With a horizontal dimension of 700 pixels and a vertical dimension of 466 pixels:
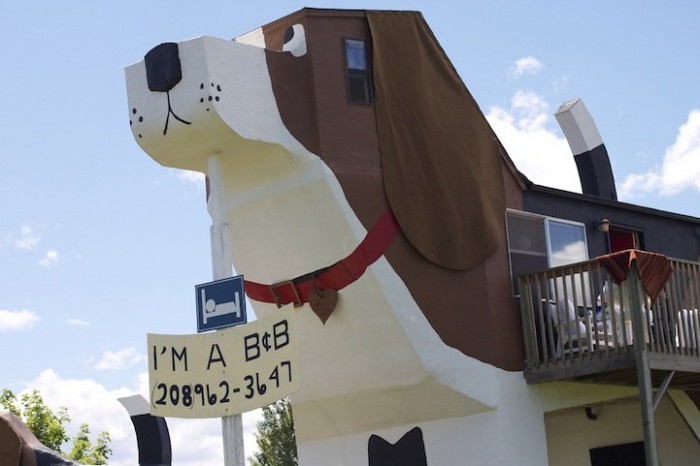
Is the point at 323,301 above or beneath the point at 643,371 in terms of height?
above

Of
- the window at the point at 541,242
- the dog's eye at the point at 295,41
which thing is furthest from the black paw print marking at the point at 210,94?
the window at the point at 541,242

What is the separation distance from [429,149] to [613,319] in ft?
10.3

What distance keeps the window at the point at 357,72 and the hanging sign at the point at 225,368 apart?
4.76 metres

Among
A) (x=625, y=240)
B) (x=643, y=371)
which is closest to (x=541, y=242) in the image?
(x=625, y=240)

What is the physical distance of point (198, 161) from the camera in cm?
1659

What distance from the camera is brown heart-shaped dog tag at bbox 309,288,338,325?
1689 cm

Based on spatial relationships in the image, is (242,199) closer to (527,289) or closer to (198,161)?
(198,161)

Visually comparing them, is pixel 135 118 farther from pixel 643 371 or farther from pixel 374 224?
pixel 643 371

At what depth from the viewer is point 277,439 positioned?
47.4m

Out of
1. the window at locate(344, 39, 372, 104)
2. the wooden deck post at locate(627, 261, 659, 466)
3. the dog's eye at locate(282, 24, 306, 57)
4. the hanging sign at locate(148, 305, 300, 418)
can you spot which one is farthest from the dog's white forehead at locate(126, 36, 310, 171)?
the wooden deck post at locate(627, 261, 659, 466)

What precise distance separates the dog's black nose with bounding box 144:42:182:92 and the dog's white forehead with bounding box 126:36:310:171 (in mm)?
47

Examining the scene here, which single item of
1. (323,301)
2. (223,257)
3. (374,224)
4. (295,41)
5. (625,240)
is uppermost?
(295,41)

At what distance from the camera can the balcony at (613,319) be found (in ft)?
55.0

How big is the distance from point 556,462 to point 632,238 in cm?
354
